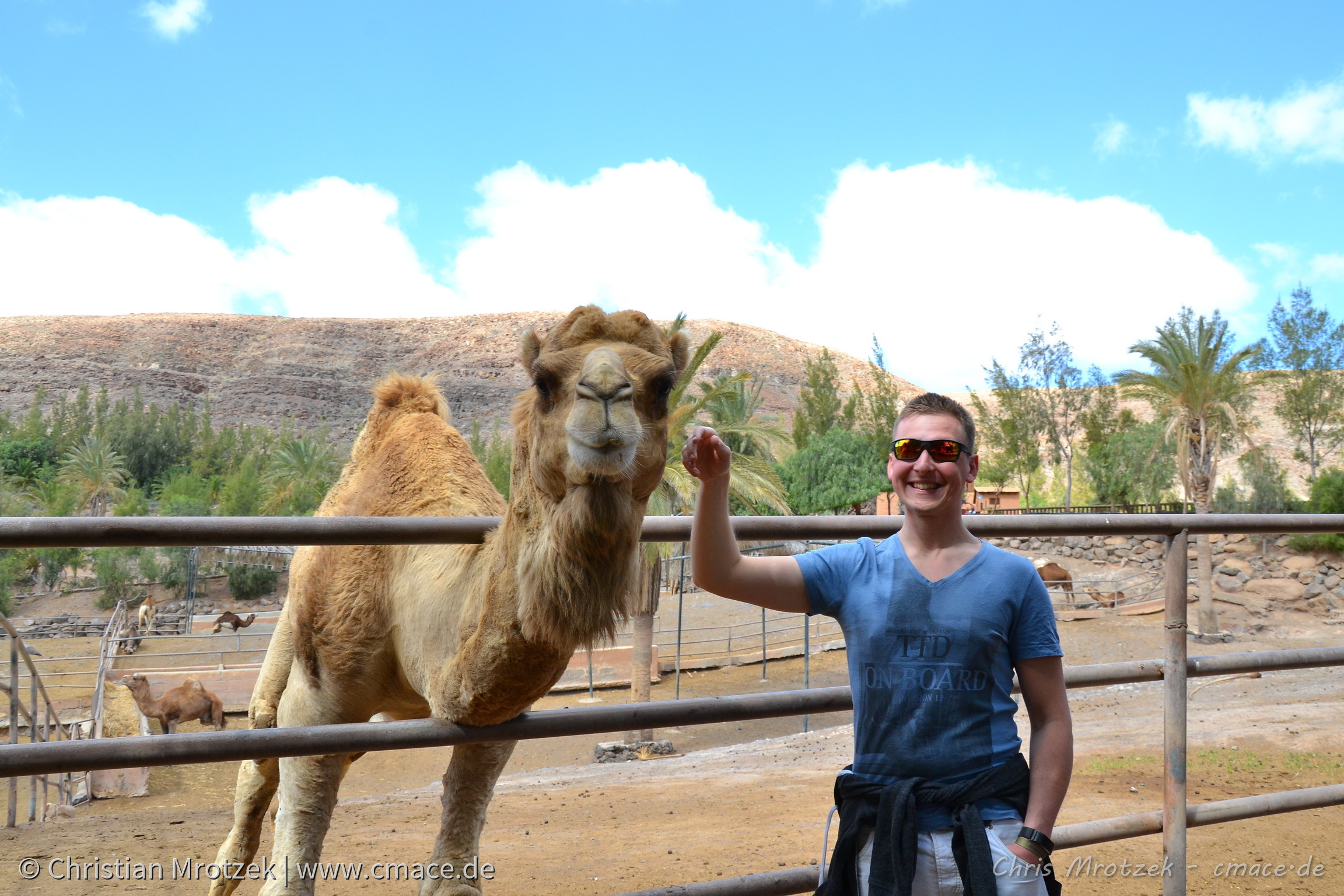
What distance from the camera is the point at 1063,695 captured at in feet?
6.14

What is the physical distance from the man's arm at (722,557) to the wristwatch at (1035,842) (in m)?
0.61

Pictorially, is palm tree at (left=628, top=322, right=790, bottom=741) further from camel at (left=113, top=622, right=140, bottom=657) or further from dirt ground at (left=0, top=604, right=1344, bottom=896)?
camel at (left=113, top=622, right=140, bottom=657)

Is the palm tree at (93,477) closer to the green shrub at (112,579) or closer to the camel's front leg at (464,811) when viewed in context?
the green shrub at (112,579)

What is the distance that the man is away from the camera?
175 cm

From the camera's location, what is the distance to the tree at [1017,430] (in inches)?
1750

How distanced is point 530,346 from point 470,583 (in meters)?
0.76

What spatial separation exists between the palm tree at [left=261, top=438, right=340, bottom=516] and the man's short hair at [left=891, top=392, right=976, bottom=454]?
42.0m

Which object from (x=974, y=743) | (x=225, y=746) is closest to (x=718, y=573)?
(x=974, y=743)

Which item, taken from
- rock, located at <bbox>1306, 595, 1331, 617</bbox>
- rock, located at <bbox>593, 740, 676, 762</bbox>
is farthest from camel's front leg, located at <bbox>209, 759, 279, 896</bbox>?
rock, located at <bbox>1306, 595, 1331, 617</bbox>

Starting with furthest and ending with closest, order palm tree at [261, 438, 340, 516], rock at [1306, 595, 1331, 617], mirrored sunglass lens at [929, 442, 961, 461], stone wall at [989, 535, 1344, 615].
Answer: palm tree at [261, 438, 340, 516] < stone wall at [989, 535, 1344, 615] < rock at [1306, 595, 1331, 617] < mirrored sunglass lens at [929, 442, 961, 461]

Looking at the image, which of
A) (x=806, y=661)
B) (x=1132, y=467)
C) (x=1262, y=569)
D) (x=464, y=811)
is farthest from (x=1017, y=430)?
(x=464, y=811)

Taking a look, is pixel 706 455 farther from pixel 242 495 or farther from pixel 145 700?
pixel 242 495

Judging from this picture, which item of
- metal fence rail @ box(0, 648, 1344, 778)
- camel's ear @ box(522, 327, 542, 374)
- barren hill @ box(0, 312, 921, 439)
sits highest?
barren hill @ box(0, 312, 921, 439)

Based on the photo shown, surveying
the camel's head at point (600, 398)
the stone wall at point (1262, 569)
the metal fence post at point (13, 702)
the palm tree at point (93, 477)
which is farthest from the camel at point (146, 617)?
the camel's head at point (600, 398)
